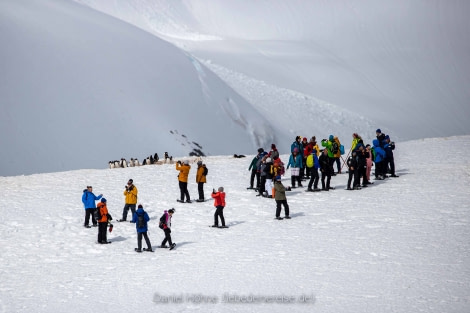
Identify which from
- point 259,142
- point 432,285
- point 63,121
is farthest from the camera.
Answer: point 259,142

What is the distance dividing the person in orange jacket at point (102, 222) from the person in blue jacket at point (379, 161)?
11.8m

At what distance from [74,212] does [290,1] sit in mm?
147215

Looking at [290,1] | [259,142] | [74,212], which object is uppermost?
[290,1]

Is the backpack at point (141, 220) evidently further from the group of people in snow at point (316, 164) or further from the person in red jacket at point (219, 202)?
the group of people in snow at point (316, 164)

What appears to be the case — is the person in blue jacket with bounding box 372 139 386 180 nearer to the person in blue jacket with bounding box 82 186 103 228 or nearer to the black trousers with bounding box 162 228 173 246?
the black trousers with bounding box 162 228 173 246

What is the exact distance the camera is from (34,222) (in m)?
19.6

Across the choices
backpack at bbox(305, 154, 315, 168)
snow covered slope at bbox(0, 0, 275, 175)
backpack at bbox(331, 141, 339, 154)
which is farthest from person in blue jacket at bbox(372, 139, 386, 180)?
snow covered slope at bbox(0, 0, 275, 175)

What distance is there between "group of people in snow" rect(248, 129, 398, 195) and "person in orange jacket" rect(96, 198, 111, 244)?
256 inches

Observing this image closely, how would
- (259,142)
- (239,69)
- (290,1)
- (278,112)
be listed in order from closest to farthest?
(259,142) → (278,112) → (239,69) → (290,1)

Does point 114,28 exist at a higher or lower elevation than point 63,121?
higher

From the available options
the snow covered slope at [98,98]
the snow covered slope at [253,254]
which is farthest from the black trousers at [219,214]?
the snow covered slope at [98,98]

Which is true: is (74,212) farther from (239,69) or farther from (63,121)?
(239,69)

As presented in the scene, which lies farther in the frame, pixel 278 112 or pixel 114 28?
pixel 278 112

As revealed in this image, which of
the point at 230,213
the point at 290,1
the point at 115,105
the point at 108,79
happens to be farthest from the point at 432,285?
the point at 290,1
